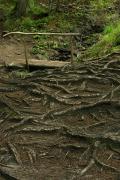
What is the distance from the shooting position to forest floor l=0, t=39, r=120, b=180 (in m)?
7.40

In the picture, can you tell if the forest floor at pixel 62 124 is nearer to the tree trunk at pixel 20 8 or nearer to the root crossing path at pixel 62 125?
the root crossing path at pixel 62 125

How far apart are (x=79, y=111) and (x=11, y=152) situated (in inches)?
78.2

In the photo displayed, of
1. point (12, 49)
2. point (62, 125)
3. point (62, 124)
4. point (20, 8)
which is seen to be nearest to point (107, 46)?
point (12, 49)

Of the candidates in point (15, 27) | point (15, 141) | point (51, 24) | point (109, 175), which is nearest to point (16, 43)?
point (15, 27)

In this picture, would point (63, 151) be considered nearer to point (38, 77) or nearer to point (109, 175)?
point (109, 175)

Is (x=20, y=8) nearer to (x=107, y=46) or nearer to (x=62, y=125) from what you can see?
(x=107, y=46)

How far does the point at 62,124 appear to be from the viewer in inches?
344

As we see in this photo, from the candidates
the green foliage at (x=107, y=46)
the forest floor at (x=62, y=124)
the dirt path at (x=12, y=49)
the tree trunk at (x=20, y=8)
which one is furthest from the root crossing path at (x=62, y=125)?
the tree trunk at (x=20, y=8)

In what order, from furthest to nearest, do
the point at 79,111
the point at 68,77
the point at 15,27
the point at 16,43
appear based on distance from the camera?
the point at 15,27 < the point at 16,43 < the point at 68,77 < the point at 79,111

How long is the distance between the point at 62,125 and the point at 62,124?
0.11 m

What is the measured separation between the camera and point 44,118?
29.5 ft

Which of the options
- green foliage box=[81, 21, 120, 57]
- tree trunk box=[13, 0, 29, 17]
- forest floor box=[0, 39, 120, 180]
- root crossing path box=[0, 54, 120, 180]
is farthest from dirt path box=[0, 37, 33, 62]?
root crossing path box=[0, 54, 120, 180]

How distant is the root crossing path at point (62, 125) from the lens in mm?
7395

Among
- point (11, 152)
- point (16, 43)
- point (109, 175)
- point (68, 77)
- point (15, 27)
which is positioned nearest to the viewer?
point (109, 175)
